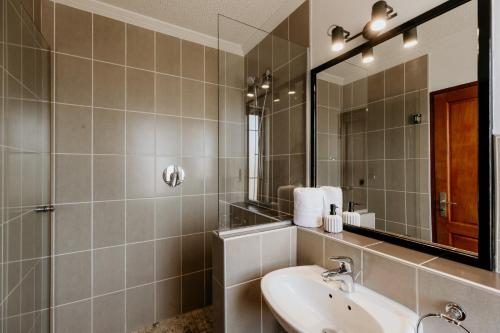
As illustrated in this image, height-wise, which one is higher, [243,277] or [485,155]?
[485,155]

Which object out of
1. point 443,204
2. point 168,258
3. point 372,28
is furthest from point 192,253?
point 372,28

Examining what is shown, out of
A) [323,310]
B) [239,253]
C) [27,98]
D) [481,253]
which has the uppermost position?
[27,98]

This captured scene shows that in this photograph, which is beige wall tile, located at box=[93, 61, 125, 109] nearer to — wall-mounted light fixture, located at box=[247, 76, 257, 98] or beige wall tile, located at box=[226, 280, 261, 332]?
wall-mounted light fixture, located at box=[247, 76, 257, 98]

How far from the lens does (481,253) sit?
2.50 ft

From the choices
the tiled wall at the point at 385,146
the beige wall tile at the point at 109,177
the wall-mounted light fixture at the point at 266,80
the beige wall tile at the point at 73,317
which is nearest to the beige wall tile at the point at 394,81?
the tiled wall at the point at 385,146

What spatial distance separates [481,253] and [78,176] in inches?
86.3

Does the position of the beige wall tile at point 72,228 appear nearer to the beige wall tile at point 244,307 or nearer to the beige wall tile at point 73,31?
the beige wall tile at point 73,31

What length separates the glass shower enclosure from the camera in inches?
61.1

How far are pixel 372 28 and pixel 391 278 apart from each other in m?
1.12

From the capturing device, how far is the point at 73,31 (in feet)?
5.27

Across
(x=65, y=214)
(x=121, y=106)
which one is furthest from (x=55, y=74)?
(x=65, y=214)

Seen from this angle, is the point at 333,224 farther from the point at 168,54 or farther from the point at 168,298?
the point at 168,54

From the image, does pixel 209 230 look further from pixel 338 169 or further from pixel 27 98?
pixel 27 98

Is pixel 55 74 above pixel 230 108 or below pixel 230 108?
above
